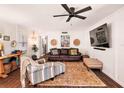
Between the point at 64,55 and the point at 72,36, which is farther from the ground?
the point at 72,36

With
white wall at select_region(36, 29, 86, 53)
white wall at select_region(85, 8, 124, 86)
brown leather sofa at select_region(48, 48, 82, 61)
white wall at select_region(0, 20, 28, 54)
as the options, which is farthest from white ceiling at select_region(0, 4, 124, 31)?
white wall at select_region(36, 29, 86, 53)

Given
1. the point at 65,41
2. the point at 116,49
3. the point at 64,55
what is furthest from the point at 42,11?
the point at 65,41

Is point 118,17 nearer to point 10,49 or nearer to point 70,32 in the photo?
point 10,49

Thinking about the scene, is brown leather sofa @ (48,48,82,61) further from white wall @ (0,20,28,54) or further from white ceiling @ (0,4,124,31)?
white ceiling @ (0,4,124,31)

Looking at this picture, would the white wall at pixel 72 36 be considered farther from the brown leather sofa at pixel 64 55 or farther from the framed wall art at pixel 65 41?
the brown leather sofa at pixel 64 55

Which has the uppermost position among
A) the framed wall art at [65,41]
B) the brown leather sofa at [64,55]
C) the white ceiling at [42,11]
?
the white ceiling at [42,11]

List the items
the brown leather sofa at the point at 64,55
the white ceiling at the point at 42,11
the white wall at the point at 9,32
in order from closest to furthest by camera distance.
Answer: the white ceiling at the point at 42,11
the white wall at the point at 9,32
the brown leather sofa at the point at 64,55

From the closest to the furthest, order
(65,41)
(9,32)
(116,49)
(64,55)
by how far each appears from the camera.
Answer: (116,49) → (9,32) → (64,55) → (65,41)

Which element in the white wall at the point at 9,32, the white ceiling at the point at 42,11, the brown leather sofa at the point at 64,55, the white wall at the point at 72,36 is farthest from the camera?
the white wall at the point at 72,36

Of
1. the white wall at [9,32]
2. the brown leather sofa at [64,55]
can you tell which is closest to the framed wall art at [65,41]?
the brown leather sofa at [64,55]

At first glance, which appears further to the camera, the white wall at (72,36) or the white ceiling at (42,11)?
the white wall at (72,36)

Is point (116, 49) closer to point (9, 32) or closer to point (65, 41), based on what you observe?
point (9, 32)
